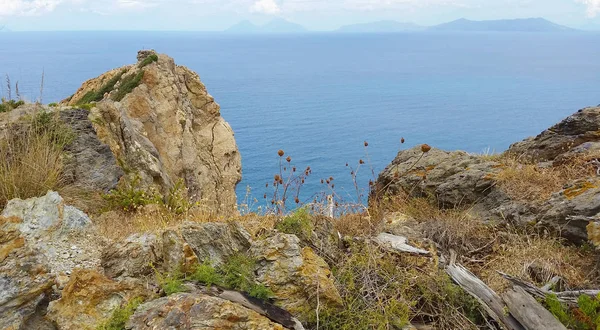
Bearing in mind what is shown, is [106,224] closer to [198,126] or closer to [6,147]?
[6,147]

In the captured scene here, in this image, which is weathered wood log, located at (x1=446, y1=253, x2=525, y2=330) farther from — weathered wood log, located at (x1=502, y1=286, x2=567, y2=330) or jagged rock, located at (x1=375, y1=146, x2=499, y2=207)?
jagged rock, located at (x1=375, y1=146, x2=499, y2=207)

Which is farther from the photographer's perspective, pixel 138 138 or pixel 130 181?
pixel 138 138

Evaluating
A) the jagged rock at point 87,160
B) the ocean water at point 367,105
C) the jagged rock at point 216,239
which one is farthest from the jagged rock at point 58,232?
the ocean water at point 367,105

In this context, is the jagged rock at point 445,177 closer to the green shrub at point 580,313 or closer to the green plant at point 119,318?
the green shrub at point 580,313

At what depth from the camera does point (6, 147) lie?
723 cm

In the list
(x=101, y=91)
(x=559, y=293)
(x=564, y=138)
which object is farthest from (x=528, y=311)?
(x=101, y=91)

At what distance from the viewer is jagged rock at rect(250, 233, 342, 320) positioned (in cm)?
429

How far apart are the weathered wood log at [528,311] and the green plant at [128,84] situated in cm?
1456

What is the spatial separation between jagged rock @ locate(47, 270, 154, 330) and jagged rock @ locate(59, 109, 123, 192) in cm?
403

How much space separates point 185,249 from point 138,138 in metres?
6.91

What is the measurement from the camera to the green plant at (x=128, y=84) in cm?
1623

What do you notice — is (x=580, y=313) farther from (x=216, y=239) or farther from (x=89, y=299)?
(x=89, y=299)

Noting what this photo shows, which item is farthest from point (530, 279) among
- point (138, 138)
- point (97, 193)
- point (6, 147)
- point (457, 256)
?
point (138, 138)

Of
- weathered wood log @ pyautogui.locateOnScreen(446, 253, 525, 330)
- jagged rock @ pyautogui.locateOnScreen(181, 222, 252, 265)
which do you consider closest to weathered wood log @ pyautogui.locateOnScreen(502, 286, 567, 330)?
weathered wood log @ pyautogui.locateOnScreen(446, 253, 525, 330)
